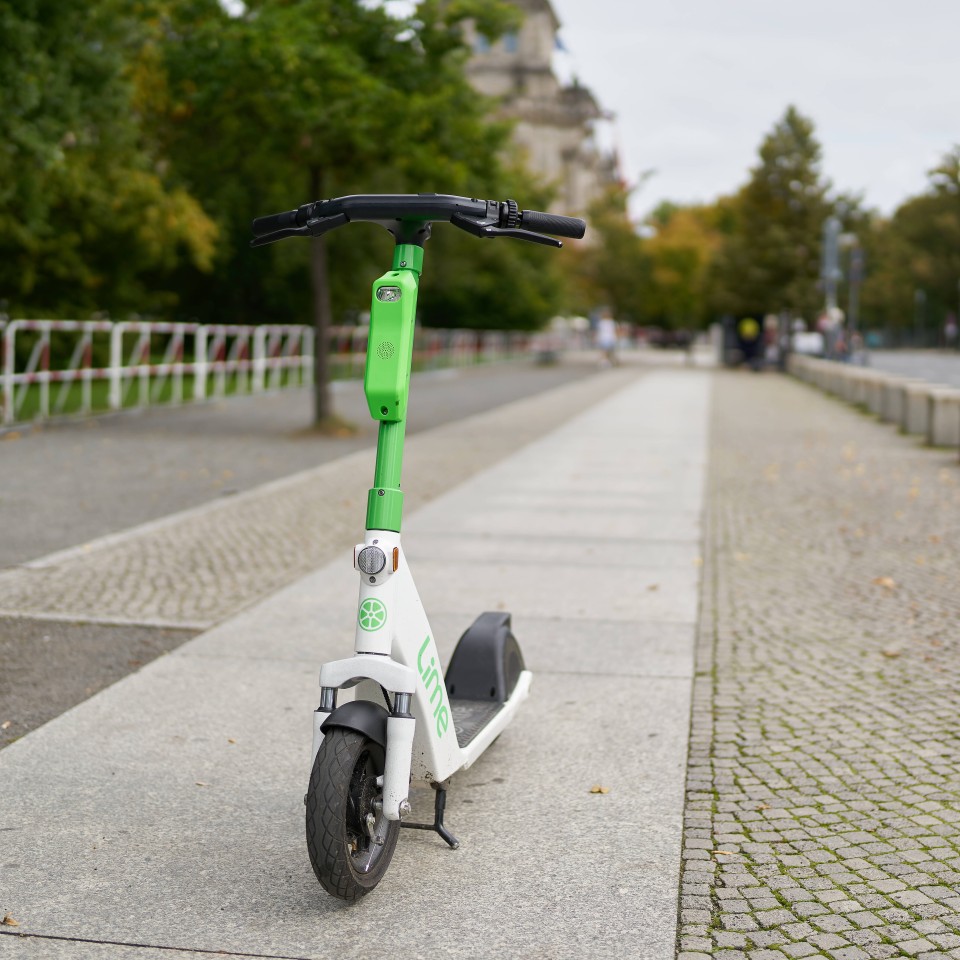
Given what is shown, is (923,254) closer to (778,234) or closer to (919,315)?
Answer: (919,315)

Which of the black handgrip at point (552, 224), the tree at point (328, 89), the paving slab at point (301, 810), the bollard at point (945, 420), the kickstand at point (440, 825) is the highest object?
the tree at point (328, 89)

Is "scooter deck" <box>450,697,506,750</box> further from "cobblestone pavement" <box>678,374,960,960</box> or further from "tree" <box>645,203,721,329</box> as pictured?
"tree" <box>645,203,721,329</box>

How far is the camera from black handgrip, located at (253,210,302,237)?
3.68 m

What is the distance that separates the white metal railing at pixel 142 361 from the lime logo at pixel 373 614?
35.9 ft

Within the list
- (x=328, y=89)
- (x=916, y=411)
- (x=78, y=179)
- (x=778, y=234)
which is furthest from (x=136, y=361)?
(x=778, y=234)

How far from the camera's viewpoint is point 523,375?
41.2 metres

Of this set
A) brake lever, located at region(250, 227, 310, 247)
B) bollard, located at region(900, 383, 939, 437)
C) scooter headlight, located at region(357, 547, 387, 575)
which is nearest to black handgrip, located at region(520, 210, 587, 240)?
brake lever, located at region(250, 227, 310, 247)

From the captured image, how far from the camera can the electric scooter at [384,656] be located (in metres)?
3.30

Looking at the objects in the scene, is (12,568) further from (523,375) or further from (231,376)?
(523,375)

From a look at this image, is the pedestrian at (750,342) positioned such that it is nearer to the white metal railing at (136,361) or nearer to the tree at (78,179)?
the tree at (78,179)

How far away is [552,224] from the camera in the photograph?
11.8 feet

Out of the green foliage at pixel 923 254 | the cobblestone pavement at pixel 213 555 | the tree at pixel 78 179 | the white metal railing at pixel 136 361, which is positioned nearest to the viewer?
the cobblestone pavement at pixel 213 555

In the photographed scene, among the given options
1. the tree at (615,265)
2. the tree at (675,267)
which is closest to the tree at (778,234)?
the tree at (675,267)

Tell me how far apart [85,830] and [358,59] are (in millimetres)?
13979
